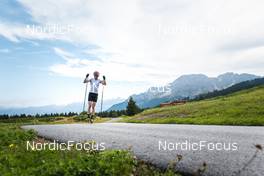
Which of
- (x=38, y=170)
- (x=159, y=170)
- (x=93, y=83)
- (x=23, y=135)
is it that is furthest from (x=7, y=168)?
(x=93, y=83)

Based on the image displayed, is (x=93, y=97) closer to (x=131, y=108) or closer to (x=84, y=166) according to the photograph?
(x=84, y=166)

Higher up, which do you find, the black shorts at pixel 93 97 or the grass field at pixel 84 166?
the black shorts at pixel 93 97

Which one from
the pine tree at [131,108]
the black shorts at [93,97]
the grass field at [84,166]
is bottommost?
the grass field at [84,166]

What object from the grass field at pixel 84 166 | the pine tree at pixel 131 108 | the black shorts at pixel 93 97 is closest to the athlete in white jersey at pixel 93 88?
the black shorts at pixel 93 97

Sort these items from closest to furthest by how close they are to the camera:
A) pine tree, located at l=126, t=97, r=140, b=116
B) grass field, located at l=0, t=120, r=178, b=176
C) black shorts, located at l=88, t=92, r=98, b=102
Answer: grass field, located at l=0, t=120, r=178, b=176
black shorts, located at l=88, t=92, r=98, b=102
pine tree, located at l=126, t=97, r=140, b=116

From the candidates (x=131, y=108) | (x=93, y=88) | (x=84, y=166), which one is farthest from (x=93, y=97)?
(x=131, y=108)

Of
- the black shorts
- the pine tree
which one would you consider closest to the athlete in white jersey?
the black shorts

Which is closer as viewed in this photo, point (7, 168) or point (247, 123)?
point (7, 168)

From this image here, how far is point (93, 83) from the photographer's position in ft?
72.1

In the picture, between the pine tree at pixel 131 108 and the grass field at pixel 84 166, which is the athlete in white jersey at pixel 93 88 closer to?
the grass field at pixel 84 166

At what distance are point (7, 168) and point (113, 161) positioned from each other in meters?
2.14

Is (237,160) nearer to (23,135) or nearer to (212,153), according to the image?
(212,153)

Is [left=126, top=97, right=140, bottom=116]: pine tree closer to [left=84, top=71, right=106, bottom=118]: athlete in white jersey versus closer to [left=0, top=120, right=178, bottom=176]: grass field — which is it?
[left=84, top=71, right=106, bottom=118]: athlete in white jersey

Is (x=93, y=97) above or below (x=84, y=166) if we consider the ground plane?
above
